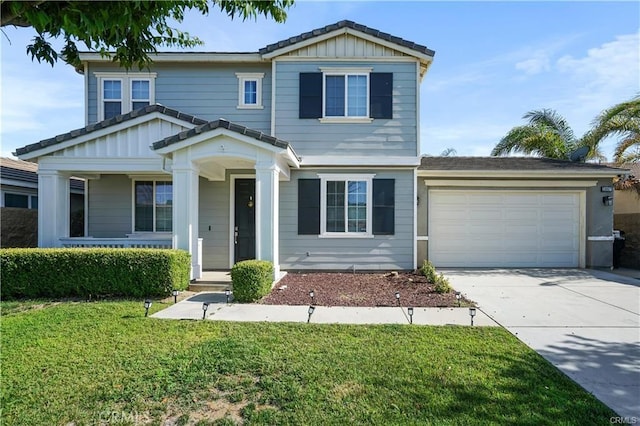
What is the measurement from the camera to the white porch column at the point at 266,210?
7602 mm

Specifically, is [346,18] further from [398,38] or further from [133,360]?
[133,360]

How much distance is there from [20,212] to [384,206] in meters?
11.1

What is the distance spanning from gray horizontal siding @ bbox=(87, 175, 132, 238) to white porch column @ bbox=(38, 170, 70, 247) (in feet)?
4.85

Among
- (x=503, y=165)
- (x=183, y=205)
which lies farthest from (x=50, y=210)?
(x=503, y=165)

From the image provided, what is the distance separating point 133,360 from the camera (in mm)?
3877

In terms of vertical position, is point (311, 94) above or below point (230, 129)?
above

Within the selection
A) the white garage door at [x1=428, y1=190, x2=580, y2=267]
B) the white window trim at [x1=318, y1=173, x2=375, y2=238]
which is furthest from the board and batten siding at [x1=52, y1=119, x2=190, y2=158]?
the white garage door at [x1=428, y1=190, x2=580, y2=267]

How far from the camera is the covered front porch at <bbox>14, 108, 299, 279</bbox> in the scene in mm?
7586

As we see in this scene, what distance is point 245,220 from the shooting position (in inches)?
393

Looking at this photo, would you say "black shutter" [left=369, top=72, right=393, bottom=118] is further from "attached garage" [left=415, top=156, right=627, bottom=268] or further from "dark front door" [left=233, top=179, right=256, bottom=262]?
"dark front door" [left=233, top=179, right=256, bottom=262]

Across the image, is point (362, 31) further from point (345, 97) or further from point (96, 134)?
point (96, 134)

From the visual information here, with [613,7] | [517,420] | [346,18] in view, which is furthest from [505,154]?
[517,420]

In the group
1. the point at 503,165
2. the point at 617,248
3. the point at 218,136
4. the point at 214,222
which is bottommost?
the point at 617,248

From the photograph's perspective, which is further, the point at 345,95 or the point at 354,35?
the point at 345,95
